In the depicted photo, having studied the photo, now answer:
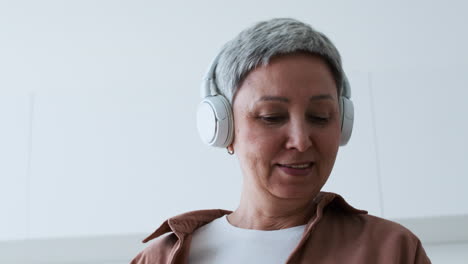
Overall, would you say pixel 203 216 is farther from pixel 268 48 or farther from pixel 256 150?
pixel 268 48

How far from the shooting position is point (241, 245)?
112cm

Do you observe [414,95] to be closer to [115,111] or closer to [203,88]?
[115,111]

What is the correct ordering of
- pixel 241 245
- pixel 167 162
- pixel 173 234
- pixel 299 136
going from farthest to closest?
pixel 167 162 < pixel 173 234 < pixel 241 245 < pixel 299 136

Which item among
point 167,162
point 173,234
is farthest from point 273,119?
point 167,162

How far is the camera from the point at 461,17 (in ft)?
9.54

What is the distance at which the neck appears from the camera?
111cm

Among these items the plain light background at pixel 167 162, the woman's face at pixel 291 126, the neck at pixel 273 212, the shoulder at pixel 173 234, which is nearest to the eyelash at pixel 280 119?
the woman's face at pixel 291 126

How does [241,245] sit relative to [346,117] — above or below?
below

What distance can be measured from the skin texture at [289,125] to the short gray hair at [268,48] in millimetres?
14

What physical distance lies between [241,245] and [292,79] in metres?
0.33

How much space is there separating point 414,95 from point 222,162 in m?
0.83

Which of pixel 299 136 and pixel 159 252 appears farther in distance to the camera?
pixel 159 252

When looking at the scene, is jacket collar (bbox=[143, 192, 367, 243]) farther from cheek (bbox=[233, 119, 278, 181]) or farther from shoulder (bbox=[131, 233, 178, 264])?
cheek (bbox=[233, 119, 278, 181])

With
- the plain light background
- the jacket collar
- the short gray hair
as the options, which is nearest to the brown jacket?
the jacket collar
